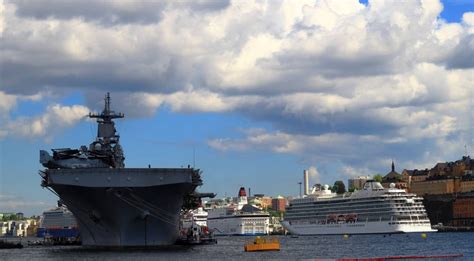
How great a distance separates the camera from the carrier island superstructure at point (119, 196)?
83.5 m

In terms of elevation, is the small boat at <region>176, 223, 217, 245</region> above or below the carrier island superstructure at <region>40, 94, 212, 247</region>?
below

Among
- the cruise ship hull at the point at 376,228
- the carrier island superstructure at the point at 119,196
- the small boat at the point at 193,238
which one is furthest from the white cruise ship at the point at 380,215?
the carrier island superstructure at the point at 119,196

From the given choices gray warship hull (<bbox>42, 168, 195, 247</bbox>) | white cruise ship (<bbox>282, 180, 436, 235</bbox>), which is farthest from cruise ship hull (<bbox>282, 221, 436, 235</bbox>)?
gray warship hull (<bbox>42, 168, 195, 247</bbox>)

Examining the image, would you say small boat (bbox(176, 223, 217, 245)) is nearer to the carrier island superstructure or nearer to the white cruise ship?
the carrier island superstructure

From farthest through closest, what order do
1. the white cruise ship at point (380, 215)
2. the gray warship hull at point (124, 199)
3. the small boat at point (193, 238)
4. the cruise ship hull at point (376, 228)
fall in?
the white cruise ship at point (380, 215), the cruise ship hull at point (376, 228), the small boat at point (193, 238), the gray warship hull at point (124, 199)

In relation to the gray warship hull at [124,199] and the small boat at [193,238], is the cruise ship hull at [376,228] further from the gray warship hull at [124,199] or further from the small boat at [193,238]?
the gray warship hull at [124,199]

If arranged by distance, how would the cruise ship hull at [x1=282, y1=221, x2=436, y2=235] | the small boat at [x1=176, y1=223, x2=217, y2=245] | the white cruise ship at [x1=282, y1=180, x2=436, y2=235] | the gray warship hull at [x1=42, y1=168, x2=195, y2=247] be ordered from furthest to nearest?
the white cruise ship at [x1=282, y1=180, x2=436, y2=235], the cruise ship hull at [x1=282, y1=221, x2=436, y2=235], the small boat at [x1=176, y1=223, x2=217, y2=245], the gray warship hull at [x1=42, y1=168, x2=195, y2=247]

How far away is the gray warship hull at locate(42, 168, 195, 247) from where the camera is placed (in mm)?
83438

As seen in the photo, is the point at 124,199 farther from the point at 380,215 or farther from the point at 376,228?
the point at 380,215

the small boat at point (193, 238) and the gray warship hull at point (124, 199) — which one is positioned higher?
the gray warship hull at point (124, 199)

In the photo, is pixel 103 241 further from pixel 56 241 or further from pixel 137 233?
pixel 56 241

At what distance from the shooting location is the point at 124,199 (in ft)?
277

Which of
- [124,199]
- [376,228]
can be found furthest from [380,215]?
[124,199]

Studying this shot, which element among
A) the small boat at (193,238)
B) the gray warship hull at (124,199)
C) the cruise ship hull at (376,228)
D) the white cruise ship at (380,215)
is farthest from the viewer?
the white cruise ship at (380,215)
